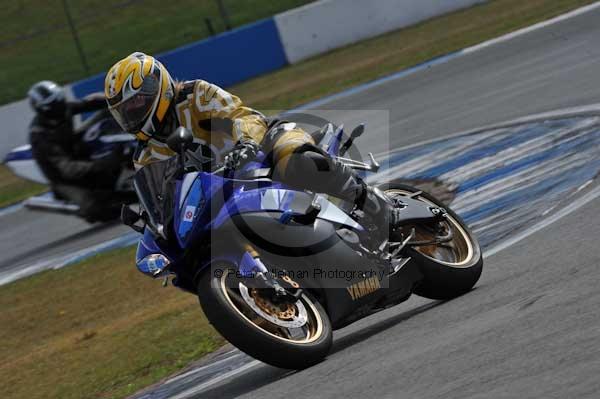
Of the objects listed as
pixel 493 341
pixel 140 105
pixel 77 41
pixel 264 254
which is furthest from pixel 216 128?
pixel 77 41

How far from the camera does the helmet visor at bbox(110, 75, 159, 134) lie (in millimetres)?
5641

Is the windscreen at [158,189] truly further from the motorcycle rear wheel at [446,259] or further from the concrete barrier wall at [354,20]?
the concrete barrier wall at [354,20]

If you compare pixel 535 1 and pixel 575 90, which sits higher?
pixel 575 90

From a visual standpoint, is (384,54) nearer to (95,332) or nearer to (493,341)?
(95,332)

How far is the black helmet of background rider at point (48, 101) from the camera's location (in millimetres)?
13227

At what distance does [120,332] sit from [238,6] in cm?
1733

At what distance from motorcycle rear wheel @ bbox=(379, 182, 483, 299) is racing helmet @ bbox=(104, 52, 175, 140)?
1500 mm

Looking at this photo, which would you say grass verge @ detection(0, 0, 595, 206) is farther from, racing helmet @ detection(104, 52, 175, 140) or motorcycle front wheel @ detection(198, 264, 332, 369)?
motorcycle front wheel @ detection(198, 264, 332, 369)

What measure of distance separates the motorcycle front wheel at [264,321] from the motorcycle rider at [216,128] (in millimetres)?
660

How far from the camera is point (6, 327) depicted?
9.95 metres

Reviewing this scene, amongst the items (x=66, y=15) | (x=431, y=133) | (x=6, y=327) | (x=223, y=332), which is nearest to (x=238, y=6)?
(x=66, y=15)

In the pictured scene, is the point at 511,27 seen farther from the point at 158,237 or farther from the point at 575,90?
the point at 158,237

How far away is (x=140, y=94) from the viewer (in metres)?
5.64

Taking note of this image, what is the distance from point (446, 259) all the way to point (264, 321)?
1668 mm
